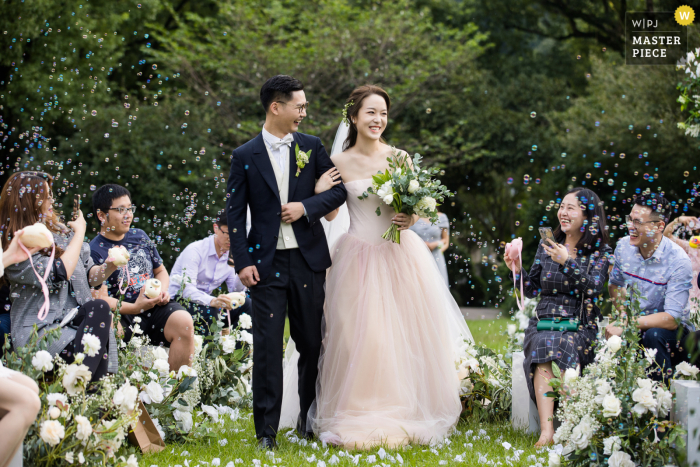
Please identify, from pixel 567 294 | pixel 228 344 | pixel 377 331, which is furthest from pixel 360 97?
pixel 228 344

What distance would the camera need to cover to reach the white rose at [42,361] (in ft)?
10.2

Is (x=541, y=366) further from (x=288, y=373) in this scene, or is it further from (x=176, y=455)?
(x=176, y=455)

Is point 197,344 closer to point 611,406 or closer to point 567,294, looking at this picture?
point 567,294

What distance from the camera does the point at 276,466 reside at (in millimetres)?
3770

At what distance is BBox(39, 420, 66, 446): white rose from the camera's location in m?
2.97

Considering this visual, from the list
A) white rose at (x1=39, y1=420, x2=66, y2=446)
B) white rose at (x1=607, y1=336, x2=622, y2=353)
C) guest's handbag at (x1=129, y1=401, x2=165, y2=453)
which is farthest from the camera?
guest's handbag at (x1=129, y1=401, x2=165, y2=453)

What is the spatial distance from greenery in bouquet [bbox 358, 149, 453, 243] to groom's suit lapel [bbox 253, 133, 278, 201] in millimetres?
628

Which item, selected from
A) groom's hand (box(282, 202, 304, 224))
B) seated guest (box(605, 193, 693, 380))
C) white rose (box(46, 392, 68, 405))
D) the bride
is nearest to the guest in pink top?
seated guest (box(605, 193, 693, 380))

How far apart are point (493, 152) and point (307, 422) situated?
1160 centimetres

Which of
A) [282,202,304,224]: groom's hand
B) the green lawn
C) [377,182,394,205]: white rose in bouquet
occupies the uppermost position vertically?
[377,182,394,205]: white rose in bouquet

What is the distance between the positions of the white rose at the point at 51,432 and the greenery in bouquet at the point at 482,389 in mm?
2826

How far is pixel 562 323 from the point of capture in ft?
14.3

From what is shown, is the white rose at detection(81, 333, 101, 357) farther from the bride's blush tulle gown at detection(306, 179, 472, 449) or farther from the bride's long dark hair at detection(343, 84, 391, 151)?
the bride's long dark hair at detection(343, 84, 391, 151)

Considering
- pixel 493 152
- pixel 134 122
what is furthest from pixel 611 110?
pixel 134 122
